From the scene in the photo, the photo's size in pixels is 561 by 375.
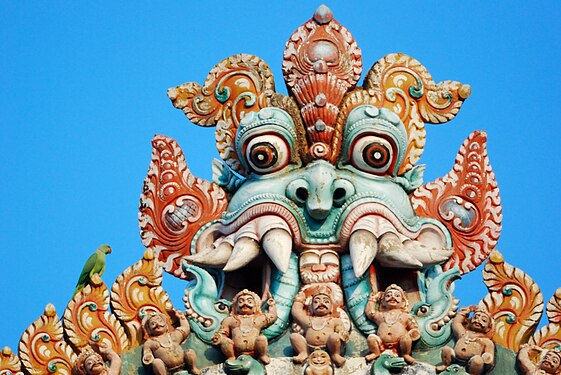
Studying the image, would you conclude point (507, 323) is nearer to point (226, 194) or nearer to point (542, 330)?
point (542, 330)

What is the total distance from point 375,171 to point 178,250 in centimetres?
207

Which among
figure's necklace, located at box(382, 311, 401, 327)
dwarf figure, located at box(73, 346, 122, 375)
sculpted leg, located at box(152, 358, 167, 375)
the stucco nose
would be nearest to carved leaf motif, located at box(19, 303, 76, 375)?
dwarf figure, located at box(73, 346, 122, 375)

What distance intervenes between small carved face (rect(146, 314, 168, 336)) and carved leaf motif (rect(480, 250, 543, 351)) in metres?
2.97

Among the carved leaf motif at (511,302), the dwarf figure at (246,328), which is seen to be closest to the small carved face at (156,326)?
the dwarf figure at (246,328)

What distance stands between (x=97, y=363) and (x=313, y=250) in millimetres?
2373

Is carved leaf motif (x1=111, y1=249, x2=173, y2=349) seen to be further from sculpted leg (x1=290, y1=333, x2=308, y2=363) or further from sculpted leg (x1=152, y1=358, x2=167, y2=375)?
sculpted leg (x1=290, y1=333, x2=308, y2=363)

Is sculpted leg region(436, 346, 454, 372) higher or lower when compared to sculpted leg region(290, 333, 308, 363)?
lower

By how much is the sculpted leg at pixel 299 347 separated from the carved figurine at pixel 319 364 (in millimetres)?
115

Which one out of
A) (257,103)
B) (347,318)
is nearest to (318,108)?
(257,103)

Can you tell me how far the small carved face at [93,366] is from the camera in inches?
858

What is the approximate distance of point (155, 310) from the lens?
22359 millimetres

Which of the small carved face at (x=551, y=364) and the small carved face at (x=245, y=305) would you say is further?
the small carved face at (x=245, y=305)

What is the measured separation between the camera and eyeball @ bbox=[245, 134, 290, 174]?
23016 millimetres

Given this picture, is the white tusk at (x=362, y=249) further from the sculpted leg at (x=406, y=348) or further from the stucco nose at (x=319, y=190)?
the sculpted leg at (x=406, y=348)
